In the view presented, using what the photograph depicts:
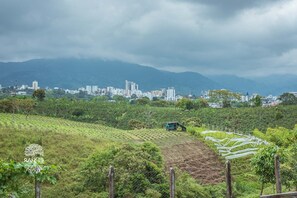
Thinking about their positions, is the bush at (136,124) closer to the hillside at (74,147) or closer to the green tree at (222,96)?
the hillside at (74,147)

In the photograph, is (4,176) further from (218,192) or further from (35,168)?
(218,192)

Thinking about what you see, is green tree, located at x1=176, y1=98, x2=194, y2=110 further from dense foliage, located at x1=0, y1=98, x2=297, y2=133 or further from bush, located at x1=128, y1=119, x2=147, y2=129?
bush, located at x1=128, y1=119, x2=147, y2=129

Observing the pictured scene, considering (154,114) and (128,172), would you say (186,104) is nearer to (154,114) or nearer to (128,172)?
(154,114)

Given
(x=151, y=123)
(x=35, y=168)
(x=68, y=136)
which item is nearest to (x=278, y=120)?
(x=151, y=123)

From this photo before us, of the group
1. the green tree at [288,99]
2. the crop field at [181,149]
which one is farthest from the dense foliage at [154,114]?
the green tree at [288,99]

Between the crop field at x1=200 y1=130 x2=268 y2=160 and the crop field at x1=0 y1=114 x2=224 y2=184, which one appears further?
the crop field at x1=200 y1=130 x2=268 y2=160

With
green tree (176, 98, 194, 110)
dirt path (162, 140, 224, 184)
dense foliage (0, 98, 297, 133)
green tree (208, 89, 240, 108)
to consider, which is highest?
green tree (208, 89, 240, 108)

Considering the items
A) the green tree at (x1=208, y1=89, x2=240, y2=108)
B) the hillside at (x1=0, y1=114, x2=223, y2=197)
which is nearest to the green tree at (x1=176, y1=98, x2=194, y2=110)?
the green tree at (x1=208, y1=89, x2=240, y2=108)

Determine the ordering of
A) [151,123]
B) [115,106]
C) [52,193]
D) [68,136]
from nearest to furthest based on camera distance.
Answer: [52,193]
[68,136]
[151,123]
[115,106]
